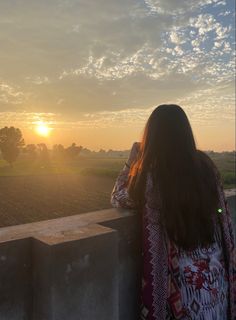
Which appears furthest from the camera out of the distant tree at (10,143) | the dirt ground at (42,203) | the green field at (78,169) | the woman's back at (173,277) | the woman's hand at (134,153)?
the distant tree at (10,143)

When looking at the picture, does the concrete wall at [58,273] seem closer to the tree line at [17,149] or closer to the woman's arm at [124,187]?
the woman's arm at [124,187]

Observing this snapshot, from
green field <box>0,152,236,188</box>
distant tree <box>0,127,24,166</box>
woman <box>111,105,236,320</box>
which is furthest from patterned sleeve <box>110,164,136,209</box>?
distant tree <box>0,127,24,166</box>

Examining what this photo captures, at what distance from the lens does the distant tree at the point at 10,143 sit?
8131 centimetres

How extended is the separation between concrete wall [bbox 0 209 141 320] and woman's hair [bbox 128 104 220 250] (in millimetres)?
381

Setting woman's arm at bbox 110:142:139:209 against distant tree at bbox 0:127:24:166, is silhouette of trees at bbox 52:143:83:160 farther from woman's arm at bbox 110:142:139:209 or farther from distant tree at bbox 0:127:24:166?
woman's arm at bbox 110:142:139:209

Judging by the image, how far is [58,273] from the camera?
1662 millimetres

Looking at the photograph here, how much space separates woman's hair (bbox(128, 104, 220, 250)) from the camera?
6.97 feet

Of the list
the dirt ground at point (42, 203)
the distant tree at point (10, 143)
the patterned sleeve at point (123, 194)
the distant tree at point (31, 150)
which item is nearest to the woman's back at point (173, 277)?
the patterned sleeve at point (123, 194)

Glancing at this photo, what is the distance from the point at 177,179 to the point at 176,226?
0.25m

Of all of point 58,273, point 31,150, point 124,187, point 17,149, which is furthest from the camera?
point 31,150

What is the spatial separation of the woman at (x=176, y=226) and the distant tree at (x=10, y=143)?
267 feet

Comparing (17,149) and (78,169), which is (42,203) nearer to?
(78,169)

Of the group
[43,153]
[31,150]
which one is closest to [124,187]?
[43,153]

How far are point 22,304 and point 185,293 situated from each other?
0.88 meters
